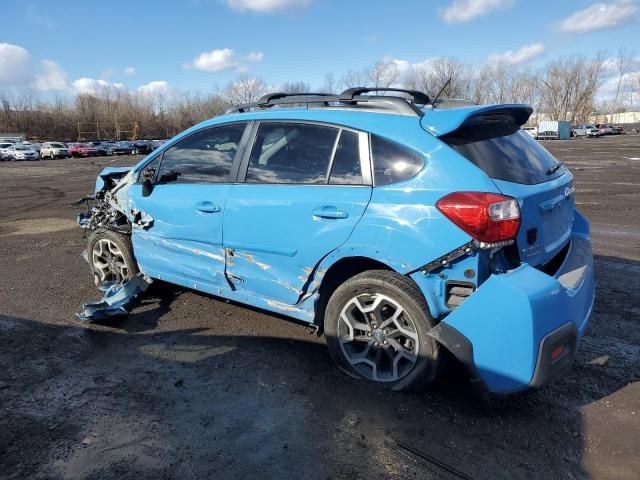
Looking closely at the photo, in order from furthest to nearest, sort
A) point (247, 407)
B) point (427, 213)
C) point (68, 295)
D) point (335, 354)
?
point (68, 295) < point (335, 354) < point (247, 407) < point (427, 213)

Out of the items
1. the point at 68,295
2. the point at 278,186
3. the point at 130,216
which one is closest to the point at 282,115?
the point at 278,186

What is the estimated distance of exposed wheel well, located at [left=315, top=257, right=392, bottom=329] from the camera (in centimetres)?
331

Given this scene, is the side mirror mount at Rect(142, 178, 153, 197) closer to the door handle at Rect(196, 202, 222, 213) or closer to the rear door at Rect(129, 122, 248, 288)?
the rear door at Rect(129, 122, 248, 288)

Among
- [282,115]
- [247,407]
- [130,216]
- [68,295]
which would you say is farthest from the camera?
[68,295]

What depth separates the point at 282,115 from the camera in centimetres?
381

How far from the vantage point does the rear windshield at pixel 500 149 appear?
119 inches

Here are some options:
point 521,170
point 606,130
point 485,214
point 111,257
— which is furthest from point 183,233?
point 606,130

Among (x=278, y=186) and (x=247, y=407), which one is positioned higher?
(x=278, y=186)

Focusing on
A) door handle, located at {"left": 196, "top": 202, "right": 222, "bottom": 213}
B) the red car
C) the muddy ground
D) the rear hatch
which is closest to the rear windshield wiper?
the rear hatch

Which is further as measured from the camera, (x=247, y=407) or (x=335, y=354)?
(x=335, y=354)

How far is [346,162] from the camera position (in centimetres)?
336

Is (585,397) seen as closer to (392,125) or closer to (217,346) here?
(392,125)

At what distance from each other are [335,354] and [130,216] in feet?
8.42

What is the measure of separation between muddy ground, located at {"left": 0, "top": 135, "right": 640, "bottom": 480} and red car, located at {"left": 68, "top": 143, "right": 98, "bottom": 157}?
49367 mm
